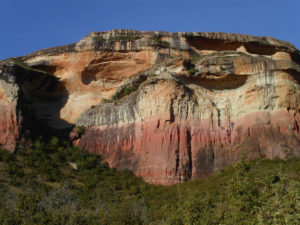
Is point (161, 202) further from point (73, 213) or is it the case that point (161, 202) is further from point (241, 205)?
point (241, 205)

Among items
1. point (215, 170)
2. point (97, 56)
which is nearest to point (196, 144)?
point (215, 170)

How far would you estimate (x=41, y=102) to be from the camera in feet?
157

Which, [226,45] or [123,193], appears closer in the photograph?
[123,193]

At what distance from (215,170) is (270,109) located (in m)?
7.68

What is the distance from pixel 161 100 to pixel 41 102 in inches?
663

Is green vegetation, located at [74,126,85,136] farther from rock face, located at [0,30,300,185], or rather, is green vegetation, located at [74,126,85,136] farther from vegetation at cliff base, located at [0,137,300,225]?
vegetation at cliff base, located at [0,137,300,225]

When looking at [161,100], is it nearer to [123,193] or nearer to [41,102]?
[123,193]

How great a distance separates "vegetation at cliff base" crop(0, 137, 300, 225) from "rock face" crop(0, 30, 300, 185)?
6.43 ft

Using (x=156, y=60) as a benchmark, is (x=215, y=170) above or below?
below

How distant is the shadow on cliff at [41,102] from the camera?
42625 millimetres

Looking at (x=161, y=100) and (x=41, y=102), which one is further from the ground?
(x=41, y=102)

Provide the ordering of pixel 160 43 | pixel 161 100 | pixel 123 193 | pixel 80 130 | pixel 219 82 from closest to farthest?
pixel 123 193 < pixel 161 100 < pixel 219 82 < pixel 80 130 < pixel 160 43

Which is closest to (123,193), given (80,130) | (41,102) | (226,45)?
(80,130)

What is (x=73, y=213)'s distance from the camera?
2017 cm
